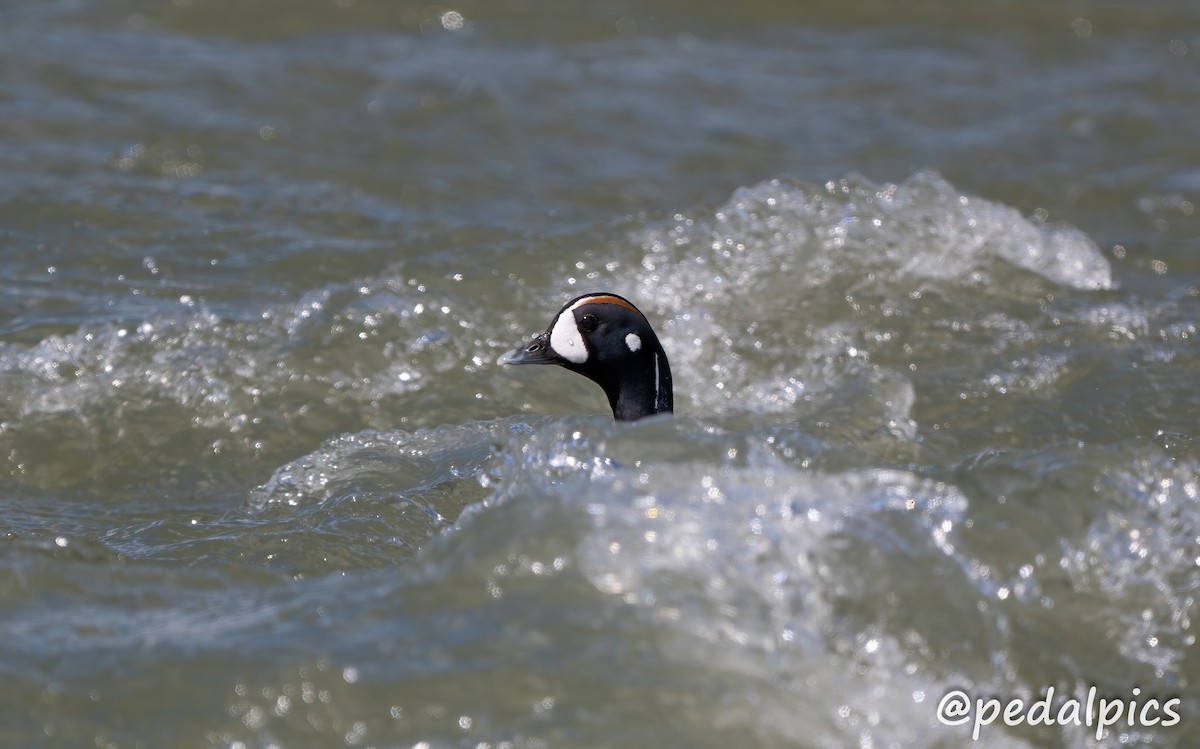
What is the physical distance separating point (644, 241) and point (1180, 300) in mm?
2955

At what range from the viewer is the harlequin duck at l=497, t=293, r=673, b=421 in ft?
17.7

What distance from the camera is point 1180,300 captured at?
787cm

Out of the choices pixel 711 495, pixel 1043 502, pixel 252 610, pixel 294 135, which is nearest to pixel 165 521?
pixel 252 610

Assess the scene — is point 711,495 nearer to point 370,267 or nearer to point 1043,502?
point 1043,502

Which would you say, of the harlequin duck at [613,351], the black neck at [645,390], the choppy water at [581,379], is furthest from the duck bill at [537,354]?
the choppy water at [581,379]

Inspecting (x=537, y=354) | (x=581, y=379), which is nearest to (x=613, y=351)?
(x=537, y=354)

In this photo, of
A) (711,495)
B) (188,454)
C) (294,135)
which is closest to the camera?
(711,495)

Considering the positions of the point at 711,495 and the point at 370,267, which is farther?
the point at 370,267

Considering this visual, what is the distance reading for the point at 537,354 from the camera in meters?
5.57

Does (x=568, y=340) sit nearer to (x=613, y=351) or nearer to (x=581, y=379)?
(x=613, y=351)

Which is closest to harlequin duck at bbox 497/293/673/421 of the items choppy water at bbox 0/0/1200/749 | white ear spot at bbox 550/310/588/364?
white ear spot at bbox 550/310/588/364

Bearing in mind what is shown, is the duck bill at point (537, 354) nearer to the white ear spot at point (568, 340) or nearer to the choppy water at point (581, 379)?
the white ear spot at point (568, 340)

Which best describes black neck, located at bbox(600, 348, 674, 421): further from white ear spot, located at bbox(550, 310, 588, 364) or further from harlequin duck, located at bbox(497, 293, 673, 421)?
white ear spot, located at bbox(550, 310, 588, 364)

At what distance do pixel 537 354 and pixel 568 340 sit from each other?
177 millimetres
